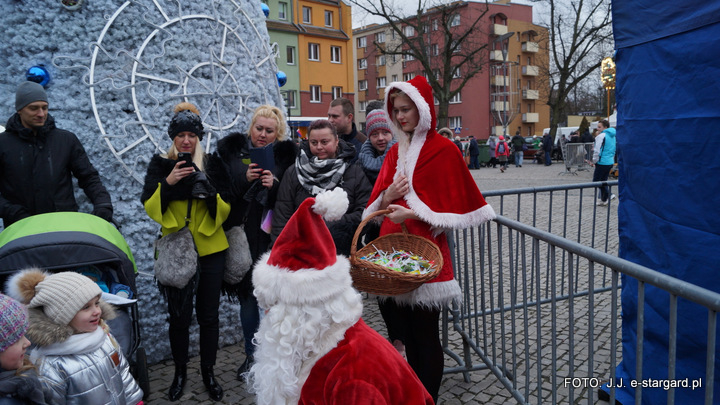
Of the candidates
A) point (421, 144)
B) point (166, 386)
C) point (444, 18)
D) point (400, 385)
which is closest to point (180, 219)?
point (166, 386)

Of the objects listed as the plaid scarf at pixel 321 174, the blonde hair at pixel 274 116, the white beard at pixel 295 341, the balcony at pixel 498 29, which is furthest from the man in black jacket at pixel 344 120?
the balcony at pixel 498 29

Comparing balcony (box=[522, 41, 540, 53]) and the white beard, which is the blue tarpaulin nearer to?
the white beard

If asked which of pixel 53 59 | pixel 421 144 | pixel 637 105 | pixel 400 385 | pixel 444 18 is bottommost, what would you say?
pixel 400 385

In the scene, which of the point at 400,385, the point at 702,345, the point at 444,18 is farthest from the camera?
the point at 444,18

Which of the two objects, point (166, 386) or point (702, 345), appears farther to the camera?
point (166, 386)

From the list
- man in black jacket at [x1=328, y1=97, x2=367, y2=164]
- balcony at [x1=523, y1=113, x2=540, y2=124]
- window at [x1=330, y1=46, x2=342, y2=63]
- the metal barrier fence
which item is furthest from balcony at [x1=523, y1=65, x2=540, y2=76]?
man in black jacket at [x1=328, y1=97, x2=367, y2=164]

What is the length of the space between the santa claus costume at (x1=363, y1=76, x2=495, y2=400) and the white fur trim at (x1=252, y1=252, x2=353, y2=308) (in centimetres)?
116

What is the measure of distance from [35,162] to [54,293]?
1.59 meters

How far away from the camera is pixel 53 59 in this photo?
399 centimetres

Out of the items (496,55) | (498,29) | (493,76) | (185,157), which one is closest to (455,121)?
(493,76)

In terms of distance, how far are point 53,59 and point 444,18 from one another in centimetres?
2482

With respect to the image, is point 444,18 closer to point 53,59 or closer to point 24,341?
point 53,59

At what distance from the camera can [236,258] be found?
377 cm

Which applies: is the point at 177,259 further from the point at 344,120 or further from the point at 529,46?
the point at 529,46
